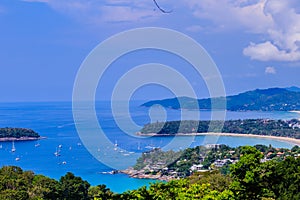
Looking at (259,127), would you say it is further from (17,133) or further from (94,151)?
(94,151)

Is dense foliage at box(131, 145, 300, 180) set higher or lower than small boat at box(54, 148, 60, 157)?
lower

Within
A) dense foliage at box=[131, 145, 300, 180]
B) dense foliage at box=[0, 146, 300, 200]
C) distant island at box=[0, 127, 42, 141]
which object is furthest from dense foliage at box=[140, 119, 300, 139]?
dense foliage at box=[0, 146, 300, 200]

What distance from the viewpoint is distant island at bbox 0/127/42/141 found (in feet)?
138

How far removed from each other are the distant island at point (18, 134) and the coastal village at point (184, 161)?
19.8 metres

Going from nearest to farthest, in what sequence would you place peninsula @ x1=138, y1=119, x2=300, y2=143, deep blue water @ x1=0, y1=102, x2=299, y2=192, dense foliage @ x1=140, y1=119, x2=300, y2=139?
deep blue water @ x1=0, y1=102, x2=299, y2=192 < peninsula @ x1=138, y1=119, x2=300, y2=143 < dense foliage @ x1=140, y1=119, x2=300, y2=139

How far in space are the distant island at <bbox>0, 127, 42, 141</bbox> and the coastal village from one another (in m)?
19.8

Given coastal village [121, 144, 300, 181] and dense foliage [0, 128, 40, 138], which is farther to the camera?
dense foliage [0, 128, 40, 138]

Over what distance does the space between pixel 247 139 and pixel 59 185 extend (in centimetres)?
3439

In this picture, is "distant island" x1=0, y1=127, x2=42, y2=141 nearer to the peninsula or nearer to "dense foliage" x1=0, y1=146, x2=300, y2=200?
the peninsula

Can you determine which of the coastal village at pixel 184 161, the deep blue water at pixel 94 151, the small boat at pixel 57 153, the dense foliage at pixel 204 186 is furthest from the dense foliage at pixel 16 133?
the dense foliage at pixel 204 186

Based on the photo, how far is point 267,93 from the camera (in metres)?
75.4

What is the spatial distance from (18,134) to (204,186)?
37.9m

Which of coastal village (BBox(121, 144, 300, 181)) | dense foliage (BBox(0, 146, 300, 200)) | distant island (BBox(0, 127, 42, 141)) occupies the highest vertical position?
distant island (BBox(0, 127, 42, 141))

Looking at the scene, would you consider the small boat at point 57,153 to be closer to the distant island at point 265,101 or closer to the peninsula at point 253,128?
the peninsula at point 253,128
